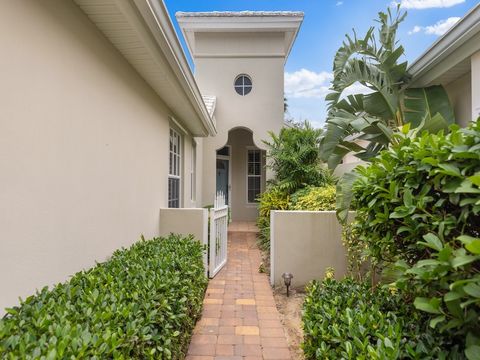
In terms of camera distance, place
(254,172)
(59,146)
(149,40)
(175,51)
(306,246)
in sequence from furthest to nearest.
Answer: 1. (254,172)
2. (306,246)
3. (175,51)
4. (149,40)
5. (59,146)

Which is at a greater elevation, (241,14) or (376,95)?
(241,14)

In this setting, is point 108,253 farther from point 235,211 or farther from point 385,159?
point 235,211

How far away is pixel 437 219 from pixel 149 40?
334cm


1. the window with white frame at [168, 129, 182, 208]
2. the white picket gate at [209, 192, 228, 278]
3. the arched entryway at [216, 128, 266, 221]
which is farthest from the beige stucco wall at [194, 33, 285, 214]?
the white picket gate at [209, 192, 228, 278]

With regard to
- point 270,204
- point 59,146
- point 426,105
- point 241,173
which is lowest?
point 270,204

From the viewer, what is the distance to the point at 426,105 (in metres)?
4.70

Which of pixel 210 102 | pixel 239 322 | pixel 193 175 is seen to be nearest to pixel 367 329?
pixel 239 322

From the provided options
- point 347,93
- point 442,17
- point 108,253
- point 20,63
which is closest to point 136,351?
point 108,253

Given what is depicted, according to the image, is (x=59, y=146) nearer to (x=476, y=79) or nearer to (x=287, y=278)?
(x=287, y=278)

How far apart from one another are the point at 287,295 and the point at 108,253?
285cm

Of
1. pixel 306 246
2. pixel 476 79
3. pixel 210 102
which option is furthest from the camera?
pixel 210 102

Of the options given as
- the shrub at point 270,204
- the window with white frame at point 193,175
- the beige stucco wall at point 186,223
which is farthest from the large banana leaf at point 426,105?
the window with white frame at point 193,175

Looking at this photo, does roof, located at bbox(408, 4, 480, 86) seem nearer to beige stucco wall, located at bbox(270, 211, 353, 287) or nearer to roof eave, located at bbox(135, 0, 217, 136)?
beige stucco wall, located at bbox(270, 211, 353, 287)

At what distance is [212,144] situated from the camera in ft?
35.5
